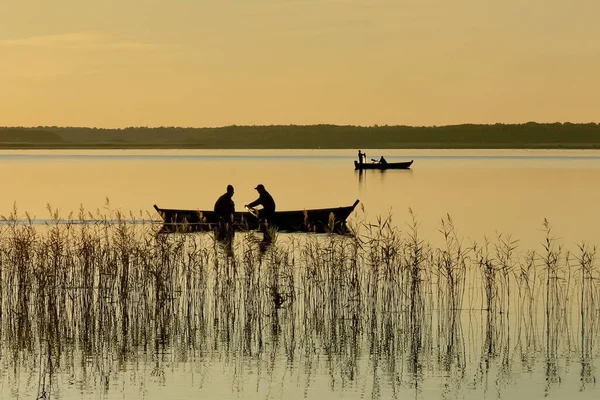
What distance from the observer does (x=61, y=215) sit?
117 ft

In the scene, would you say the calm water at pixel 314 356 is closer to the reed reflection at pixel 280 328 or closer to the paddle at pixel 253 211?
the reed reflection at pixel 280 328

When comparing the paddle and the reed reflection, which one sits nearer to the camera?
the reed reflection

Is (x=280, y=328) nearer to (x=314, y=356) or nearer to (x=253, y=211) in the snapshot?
(x=314, y=356)

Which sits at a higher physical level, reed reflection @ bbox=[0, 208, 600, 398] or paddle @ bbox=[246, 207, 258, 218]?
paddle @ bbox=[246, 207, 258, 218]

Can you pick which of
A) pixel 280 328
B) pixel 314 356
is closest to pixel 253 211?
pixel 280 328

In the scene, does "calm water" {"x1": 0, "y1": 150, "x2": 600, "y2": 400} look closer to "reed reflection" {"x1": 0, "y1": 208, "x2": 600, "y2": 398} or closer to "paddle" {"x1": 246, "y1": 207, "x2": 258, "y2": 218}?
"reed reflection" {"x1": 0, "y1": 208, "x2": 600, "y2": 398}

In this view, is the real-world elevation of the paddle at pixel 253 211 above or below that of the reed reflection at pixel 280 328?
above

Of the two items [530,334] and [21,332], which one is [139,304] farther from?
[530,334]

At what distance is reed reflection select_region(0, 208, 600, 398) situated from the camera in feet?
39.2

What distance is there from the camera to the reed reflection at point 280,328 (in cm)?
1195

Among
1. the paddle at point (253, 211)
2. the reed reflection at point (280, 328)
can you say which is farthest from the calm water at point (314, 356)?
the paddle at point (253, 211)

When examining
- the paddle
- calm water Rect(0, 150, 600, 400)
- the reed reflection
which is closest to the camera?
calm water Rect(0, 150, 600, 400)

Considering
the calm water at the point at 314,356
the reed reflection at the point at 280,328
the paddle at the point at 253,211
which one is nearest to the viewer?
the calm water at the point at 314,356

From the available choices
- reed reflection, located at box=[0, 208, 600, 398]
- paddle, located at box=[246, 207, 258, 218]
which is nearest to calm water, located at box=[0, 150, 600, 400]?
reed reflection, located at box=[0, 208, 600, 398]
